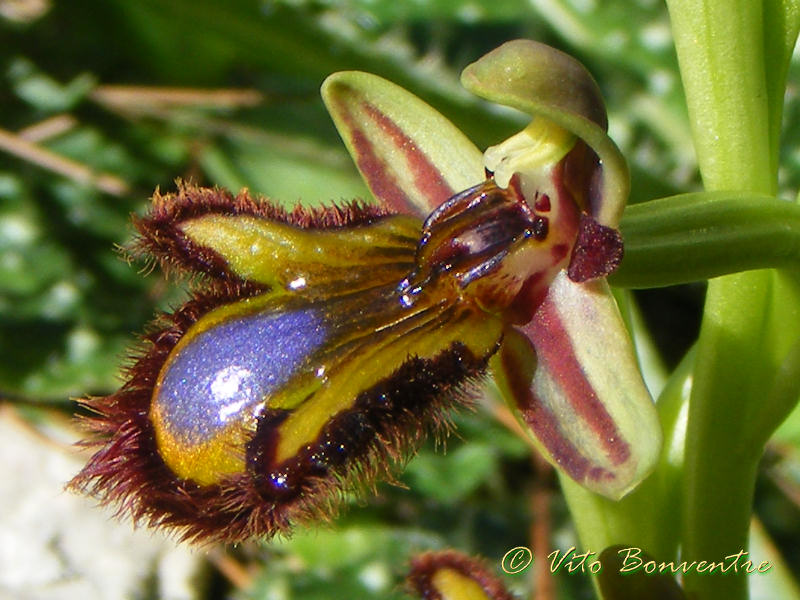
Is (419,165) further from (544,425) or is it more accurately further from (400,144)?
(544,425)

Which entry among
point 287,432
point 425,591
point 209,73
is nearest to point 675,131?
point 209,73

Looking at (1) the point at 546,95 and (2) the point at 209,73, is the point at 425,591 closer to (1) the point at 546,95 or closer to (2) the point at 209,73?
(1) the point at 546,95

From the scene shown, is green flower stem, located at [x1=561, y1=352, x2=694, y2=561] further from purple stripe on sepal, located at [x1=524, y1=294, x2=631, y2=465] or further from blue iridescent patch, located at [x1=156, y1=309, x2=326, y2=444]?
blue iridescent patch, located at [x1=156, y1=309, x2=326, y2=444]

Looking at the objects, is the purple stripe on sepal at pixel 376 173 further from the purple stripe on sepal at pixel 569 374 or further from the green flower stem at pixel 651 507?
the green flower stem at pixel 651 507

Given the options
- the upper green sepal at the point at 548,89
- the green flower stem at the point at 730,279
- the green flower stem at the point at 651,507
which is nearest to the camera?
the upper green sepal at the point at 548,89

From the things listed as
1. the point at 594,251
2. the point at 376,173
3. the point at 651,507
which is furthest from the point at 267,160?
the point at 594,251

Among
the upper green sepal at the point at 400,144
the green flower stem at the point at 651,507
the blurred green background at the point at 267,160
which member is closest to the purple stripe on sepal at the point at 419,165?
the upper green sepal at the point at 400,144
